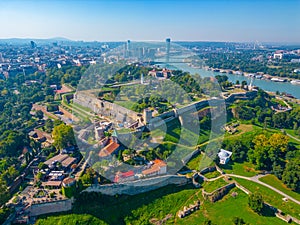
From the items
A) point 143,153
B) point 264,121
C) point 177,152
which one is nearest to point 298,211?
point 177,152

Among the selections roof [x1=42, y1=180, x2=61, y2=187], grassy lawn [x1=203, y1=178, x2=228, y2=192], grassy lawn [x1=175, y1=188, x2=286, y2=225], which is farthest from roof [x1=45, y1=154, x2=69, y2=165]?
grassy lawn [x1=203, y1=178, x2=228, y2=192]

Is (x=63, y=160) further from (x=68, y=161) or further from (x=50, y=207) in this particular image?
(x=50, y=207)

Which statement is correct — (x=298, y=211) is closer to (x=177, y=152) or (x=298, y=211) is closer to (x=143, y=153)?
(x=177, y=152)

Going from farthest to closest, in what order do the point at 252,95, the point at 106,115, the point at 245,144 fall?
the point at 252,95 < the point at 106,115 < the point at 245,144

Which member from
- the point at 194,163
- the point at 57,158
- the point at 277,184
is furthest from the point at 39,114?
the point at 277,184

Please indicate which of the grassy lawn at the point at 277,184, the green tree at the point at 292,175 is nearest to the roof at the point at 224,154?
the grassy lawn at the point at 277,184
